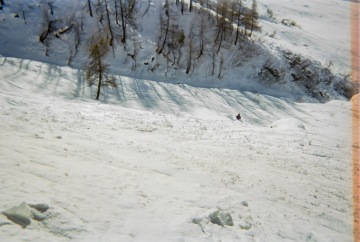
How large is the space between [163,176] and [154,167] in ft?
2.72

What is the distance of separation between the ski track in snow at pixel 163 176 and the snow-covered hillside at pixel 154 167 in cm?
4

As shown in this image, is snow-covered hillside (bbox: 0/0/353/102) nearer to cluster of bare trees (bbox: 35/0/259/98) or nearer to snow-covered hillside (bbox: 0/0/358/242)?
cluster of bare trees (bbox: 35/0/259/98)

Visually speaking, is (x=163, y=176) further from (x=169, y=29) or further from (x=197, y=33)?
(x=197, y=33)

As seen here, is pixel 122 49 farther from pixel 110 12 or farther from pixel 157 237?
pixel 157 237

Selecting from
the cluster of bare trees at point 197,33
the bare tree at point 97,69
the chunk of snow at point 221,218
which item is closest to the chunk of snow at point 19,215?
the chunk of snow at point 221,218

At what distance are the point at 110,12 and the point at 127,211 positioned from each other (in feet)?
125

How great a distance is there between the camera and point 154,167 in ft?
35.5

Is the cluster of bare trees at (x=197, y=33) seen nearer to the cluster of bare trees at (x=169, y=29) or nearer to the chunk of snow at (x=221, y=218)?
the cluster of bare trees at (x=169, y=29)

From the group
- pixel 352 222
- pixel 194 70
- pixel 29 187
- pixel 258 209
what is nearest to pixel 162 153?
pixel 258 209

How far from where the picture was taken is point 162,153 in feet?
42.9

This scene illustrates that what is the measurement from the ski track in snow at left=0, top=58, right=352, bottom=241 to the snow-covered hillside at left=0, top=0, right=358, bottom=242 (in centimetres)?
4

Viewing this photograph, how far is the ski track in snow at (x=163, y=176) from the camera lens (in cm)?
650

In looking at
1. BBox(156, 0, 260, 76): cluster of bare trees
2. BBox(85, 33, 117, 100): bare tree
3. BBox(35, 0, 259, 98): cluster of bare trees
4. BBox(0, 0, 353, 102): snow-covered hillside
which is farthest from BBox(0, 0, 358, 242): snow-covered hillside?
BBox(156, 0, 260, 76): cluster of bare trees

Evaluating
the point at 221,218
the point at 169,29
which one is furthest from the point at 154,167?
the point at 169,29
